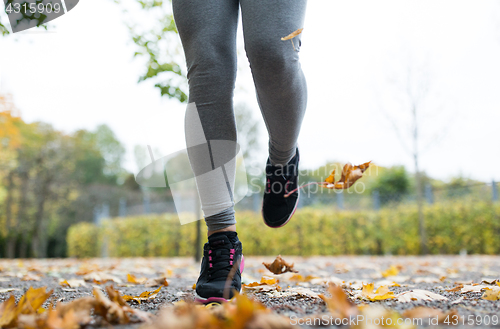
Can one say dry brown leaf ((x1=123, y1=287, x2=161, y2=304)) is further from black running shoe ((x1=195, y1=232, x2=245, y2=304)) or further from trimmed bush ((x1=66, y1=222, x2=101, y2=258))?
trimmed bush ((x1=66, y1=222, x2=101, y2=258))

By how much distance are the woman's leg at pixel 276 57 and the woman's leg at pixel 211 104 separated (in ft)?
0.32

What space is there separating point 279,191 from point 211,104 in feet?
1.59

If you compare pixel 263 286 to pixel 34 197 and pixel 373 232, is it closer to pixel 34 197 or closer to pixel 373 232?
pixel 373 232

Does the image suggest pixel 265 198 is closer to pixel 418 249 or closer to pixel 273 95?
pixel 273 95

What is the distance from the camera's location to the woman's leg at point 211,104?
1.01 metres

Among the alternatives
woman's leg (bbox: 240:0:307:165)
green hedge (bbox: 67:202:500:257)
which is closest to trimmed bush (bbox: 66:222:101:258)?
green hedge (bbox: 67:202:500:257)

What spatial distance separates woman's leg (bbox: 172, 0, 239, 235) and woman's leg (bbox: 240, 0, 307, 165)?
0.10 m

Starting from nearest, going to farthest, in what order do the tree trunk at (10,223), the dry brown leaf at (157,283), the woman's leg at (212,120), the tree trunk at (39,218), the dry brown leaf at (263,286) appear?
the woman's leg at (212,120), the dry brown leaf at (263,286), the dry brown leaf at (157,283), the tree trunk at (39,218), the tree trunk at (10,223)

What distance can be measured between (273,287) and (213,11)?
2.97ft

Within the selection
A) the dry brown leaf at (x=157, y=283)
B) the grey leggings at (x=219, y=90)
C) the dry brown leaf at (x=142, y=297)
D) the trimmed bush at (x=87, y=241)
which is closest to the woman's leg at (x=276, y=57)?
the grey leggings at (x=219, y=90)

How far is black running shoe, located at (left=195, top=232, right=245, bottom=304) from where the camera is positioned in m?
0.92

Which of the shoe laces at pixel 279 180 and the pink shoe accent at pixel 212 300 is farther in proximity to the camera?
the shoe laces at pixel 279 180

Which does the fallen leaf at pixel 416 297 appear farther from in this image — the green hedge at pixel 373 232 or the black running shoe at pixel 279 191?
the green hedge at pixel 373 232

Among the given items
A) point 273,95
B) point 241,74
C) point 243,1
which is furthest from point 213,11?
point 241,74
